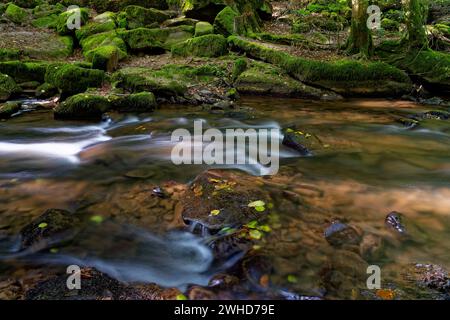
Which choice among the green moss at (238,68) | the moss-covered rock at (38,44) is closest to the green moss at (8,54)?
the moss-covered rock at (38,44)

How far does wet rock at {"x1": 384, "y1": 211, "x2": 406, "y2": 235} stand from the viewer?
3.91 metres

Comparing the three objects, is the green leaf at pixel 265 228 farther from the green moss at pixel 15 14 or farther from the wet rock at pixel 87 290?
the green moss at pixel 15 14

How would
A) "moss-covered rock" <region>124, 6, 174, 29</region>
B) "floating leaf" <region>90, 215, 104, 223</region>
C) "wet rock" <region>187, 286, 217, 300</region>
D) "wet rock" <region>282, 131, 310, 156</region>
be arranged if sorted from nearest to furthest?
"wet rock" <region>187, 286, 217, 300</region> → "floating leaf" <region>90, 215, 104, 223</region> → "wet rock" <region>282, 131, 310, 156</region> → "moss-covered rock" <region>124, 6, 174, 29</region>

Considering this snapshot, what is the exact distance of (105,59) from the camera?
11547mm

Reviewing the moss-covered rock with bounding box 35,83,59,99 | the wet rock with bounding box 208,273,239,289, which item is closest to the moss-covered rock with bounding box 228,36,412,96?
the moss-covered rock with bounding box 35,83,59,99

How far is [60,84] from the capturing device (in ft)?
32.3

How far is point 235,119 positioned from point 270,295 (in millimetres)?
6093

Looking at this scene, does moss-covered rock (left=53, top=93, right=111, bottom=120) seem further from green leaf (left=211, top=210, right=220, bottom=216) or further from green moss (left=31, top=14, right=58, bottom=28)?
green moss (left=31, top=14, right=58, bottom=28)

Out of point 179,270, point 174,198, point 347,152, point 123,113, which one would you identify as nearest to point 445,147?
point 347,152

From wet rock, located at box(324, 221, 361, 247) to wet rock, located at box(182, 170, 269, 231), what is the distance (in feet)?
2.35

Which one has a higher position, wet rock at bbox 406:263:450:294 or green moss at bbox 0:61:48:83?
green moss at bbox 0:61:48:83

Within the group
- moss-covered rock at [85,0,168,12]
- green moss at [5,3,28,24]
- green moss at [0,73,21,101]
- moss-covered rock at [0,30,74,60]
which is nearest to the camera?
green moss at [0,73,21,101]

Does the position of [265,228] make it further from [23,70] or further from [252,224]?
[23,70]

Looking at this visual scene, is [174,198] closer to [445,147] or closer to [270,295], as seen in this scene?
[270,295]
